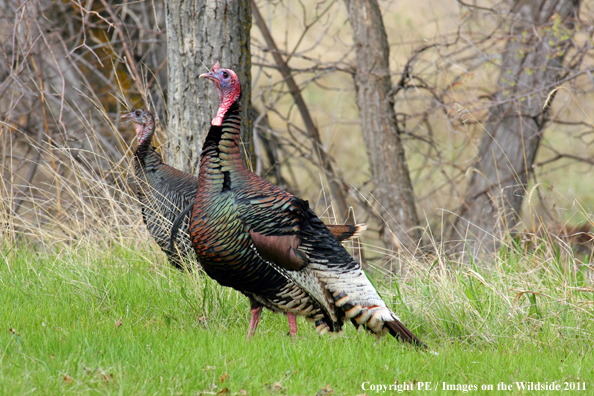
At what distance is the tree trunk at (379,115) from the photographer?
23.5 ft

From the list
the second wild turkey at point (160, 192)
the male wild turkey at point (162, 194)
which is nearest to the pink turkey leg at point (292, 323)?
the male wild turkey at point (162, 194)

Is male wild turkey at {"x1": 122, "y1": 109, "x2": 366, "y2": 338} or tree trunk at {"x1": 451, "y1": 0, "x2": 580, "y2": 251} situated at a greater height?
tree trunk at {"x1": 451, "y1": 0, "x2": 580, "y2": 251}

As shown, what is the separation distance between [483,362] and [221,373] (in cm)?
136

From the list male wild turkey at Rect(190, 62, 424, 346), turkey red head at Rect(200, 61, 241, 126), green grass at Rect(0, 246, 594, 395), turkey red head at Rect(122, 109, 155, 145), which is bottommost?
green grass at Rect(0, 246, 594, 395)

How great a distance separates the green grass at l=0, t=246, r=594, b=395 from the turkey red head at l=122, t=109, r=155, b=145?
1.01m

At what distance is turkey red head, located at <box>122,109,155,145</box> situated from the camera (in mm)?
5430

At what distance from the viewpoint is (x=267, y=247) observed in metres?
3.50

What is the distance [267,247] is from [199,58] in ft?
6.76

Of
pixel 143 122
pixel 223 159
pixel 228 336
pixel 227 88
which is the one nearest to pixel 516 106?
pixel 143 122

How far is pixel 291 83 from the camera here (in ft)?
26.0

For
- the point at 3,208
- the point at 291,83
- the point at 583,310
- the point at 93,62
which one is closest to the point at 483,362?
the point at 583,310

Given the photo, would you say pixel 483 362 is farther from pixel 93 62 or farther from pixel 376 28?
pixel 93 62

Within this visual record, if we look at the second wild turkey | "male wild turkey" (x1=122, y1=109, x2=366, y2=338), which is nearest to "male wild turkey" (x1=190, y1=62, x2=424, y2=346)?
"male wild turkey" (x1=122, y1=109, x2=366, y2=338)

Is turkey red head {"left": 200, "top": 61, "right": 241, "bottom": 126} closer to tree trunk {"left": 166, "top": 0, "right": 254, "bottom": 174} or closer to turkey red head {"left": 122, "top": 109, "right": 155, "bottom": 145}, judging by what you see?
tree trunk {"left": 166, "top": 0, "right": 254, "bottom": 174}
